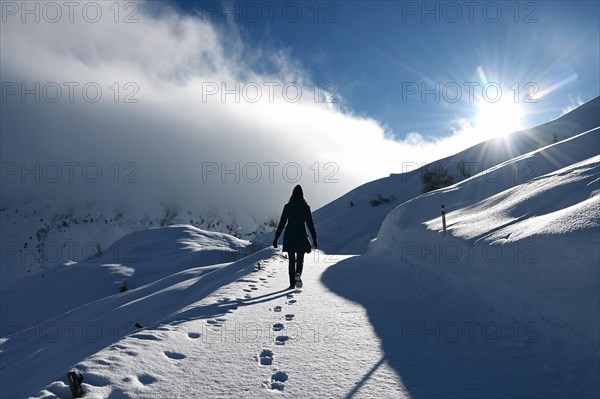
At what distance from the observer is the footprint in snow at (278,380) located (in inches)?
125

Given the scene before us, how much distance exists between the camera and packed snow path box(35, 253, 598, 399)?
10.1 ft

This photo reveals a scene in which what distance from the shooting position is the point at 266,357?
3.84 m

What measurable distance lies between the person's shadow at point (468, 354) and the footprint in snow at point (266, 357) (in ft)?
3.13

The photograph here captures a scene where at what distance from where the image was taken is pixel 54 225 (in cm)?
19412

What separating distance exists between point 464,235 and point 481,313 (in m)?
2.52

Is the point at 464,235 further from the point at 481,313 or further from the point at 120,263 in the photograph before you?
the point at 120,263

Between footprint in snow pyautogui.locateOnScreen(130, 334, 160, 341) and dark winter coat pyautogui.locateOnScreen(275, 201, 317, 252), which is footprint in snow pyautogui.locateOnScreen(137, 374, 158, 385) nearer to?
footprint in snow pyautogui.locateOnScreen(130, 334, 160, 341)

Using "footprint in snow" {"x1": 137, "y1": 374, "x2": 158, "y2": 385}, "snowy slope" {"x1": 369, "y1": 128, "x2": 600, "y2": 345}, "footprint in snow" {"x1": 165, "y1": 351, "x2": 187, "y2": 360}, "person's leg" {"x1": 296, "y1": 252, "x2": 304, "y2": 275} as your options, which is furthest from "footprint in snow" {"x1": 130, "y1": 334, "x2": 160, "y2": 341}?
"snowy slope" {"x1": 369, "y1": 128, "x2": 600, "y2": 345}

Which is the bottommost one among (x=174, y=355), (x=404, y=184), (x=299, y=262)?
(x=174, y=355)

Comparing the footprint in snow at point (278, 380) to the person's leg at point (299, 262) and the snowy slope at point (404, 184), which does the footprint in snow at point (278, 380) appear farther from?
the snowy slope at point (404, 184)

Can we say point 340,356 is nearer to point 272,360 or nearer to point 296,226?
point 272,360

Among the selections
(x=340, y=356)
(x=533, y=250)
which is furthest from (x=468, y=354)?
(x=533, y=250)

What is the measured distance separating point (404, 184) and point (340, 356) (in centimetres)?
3503

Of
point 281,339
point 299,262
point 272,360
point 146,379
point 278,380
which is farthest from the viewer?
point 299,262
